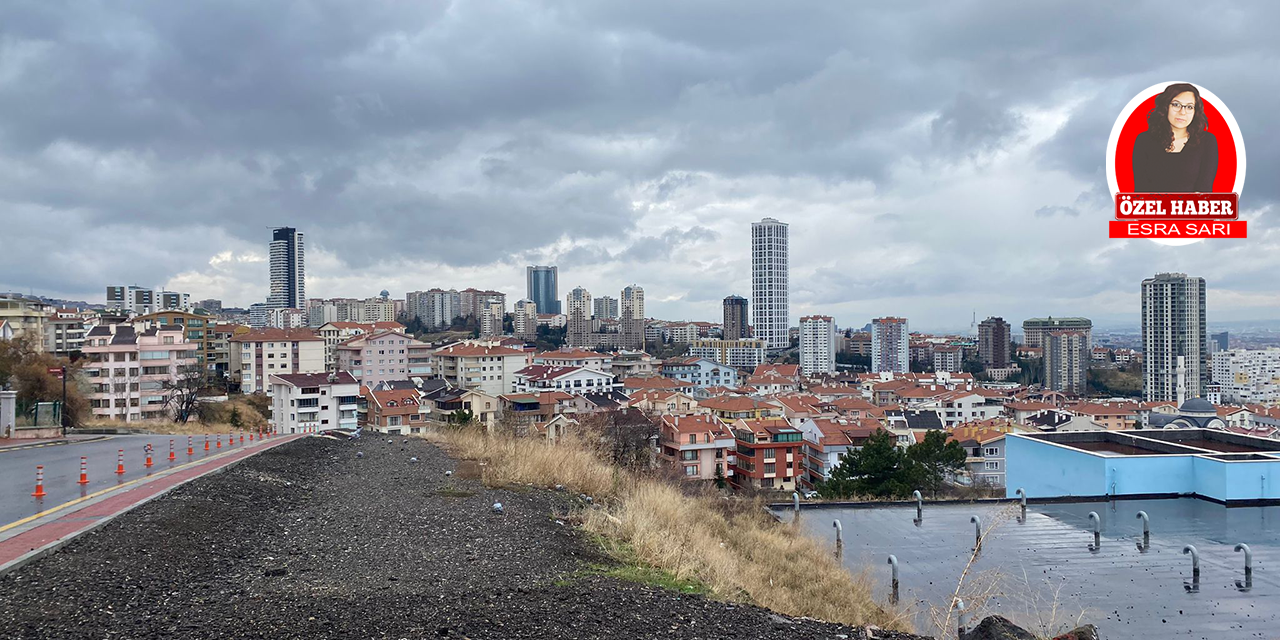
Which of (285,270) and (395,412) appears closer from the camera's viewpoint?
(395,412)

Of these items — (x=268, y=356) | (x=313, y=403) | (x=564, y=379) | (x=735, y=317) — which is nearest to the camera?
(x=313, y=403)

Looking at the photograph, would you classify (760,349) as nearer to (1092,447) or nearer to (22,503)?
(1092,447)

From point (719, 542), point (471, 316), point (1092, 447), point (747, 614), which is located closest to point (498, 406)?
point (1092, 447)

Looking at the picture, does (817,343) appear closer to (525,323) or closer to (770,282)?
(770,282)

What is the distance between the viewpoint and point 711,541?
26.5ft

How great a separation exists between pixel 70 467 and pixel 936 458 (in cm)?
2347

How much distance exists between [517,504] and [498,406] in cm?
3842

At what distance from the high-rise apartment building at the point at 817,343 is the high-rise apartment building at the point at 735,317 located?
72.3 ft

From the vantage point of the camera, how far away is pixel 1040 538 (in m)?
9.30

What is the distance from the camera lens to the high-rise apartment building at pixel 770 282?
130 meters

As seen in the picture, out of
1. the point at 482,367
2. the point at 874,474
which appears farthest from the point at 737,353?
the point at 874,474

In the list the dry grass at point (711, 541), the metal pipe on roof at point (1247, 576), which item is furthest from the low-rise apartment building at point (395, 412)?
the metal pipe on roof at point (1247, 576)

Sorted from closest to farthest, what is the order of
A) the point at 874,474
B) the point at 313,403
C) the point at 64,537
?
the point at 64,537 < the point at 874,474 < the point at 313,403

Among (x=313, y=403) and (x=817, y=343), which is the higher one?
(x=817, y=343)
